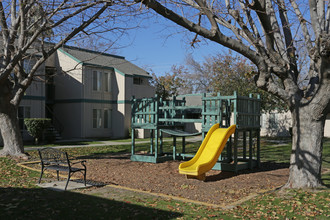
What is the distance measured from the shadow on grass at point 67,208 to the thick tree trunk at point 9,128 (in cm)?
682

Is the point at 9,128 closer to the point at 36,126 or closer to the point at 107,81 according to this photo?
the point at 36,126

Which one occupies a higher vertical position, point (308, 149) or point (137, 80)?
point (137, 80)

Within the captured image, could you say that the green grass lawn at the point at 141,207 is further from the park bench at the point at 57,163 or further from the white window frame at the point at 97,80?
the white window frame at the point at 97,80

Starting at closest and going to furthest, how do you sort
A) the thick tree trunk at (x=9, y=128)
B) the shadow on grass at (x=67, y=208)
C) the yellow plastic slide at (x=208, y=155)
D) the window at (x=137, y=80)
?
the shadow on grass at (x=67, y=208) → the yellow plastic slide at (x=208, y=155) → the thick tree trunk at (x=9, y=128) → the window at (x=137, y=80)

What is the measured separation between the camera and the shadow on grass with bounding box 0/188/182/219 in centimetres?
634

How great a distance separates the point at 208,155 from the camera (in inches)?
414

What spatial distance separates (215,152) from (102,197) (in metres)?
3.89

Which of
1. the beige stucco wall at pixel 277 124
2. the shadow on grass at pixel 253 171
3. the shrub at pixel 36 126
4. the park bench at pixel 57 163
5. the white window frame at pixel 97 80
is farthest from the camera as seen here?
the beige stucco wall at pixel 277 124

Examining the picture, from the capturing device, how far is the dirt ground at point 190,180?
28.1 ft

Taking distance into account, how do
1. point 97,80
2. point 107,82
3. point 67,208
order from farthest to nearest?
1. point 107,82
2. point 97,80
3. point 67,208

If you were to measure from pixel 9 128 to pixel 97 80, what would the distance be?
14432 millimetres

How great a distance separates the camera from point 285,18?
31.3 ft

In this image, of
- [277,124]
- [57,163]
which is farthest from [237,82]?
[57,163]

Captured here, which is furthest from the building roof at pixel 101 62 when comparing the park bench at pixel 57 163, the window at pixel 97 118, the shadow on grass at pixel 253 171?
the park bench at pixel 57 163
